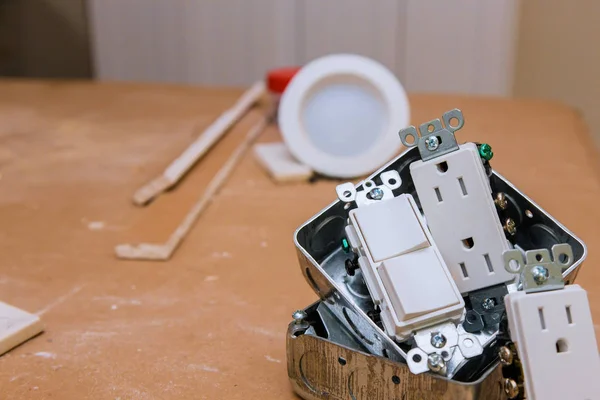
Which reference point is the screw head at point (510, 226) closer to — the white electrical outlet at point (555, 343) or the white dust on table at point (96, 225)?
the white electrical outlet at point (555, 343)

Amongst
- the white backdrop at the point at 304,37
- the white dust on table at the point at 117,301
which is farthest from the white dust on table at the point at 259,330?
the white backdrop at the point at 304,37

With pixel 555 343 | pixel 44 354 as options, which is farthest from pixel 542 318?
pixel 44 354

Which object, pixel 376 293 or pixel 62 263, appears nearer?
pixel 376 293

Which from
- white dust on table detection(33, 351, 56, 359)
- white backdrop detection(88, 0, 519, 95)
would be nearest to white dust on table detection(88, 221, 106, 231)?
white dust on table detection(33, 351, 56, 359)

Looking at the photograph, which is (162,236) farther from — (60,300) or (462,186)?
(462,186)

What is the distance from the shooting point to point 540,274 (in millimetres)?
457

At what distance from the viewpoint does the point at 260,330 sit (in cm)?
72

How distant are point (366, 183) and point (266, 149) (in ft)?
2.39

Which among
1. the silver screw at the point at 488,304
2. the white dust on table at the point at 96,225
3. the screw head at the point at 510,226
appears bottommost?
the white dust on table at the point at 96,225

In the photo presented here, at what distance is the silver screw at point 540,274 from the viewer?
1.50ft

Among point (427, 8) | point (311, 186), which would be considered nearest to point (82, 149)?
point (311, 186)

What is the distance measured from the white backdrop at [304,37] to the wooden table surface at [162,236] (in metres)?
0.60

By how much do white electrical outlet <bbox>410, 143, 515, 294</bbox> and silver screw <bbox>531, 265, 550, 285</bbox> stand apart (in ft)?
0.24

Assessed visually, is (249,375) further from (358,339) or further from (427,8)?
(427,8)
